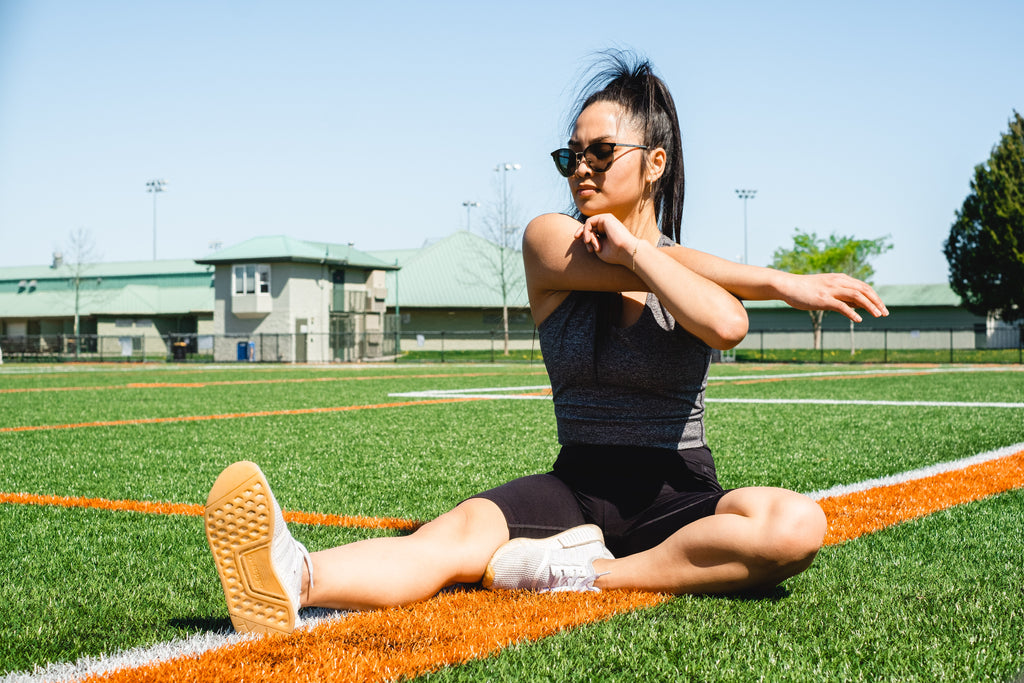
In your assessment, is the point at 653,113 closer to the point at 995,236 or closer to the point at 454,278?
the point at 995,236

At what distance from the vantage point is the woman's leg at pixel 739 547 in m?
2.41

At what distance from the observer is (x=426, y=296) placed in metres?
57.2

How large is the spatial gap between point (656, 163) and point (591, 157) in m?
0.21

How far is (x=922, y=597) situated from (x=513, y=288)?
5150 centimetres

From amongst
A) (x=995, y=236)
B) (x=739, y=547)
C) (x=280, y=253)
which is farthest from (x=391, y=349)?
(x=739, y=547)

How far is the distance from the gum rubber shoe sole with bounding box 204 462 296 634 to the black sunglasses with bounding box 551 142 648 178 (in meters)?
1.22

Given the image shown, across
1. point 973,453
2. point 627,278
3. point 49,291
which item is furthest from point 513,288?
point 627,278

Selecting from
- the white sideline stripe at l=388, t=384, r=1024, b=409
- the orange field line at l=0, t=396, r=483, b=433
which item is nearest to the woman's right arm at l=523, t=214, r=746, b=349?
the orange field line at l=0, t=396, r=483, b=433

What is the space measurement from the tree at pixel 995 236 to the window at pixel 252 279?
29.7 m

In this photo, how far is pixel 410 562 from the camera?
7.89 ft

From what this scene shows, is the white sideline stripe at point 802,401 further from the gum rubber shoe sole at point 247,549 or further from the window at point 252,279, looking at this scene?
the window at point 252,279

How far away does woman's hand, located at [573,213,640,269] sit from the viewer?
7.97 feet

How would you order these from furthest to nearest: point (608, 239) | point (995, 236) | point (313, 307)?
point (313, 307)
point (995, 236)
point (608, 239)

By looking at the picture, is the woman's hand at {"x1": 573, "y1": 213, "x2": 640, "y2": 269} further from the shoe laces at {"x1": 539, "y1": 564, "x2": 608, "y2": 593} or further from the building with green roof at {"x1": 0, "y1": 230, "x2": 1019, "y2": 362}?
the building with green roof at {"x1": 0, "y1": 230, "x2": 1019, "y2": 362}
